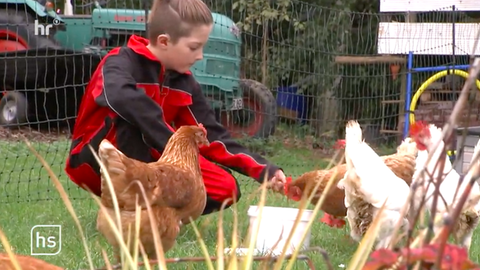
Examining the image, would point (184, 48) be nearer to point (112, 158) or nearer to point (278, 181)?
point (278, 181)

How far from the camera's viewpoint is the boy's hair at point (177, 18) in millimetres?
4012

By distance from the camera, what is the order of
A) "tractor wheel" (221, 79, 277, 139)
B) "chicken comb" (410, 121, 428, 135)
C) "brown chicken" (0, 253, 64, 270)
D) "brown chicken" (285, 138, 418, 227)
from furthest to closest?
"tractor wheel" (221, 79, 277, 139) → "brown chicken" (285, 138, 418, 227) → "chicken comb" (410, 121, 428, 135) → "brown chicken" (0, 253, 64, 270)

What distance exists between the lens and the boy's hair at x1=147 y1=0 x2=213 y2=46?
13.2ft

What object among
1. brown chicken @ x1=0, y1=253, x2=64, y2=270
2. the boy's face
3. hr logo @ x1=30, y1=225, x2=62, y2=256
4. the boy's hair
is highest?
the boy's hair

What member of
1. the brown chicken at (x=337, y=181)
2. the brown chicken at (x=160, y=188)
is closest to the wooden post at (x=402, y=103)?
the brown chicken at (x=337, y=181)

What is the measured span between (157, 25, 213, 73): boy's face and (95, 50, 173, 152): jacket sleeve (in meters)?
0.23

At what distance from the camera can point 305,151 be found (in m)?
8.53

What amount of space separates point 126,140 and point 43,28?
5116 millimetres

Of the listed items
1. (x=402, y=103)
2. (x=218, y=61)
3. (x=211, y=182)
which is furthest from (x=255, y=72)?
(x=211, y=182)

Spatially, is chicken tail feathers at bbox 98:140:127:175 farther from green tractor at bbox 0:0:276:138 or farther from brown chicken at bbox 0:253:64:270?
green tractor at bbox 0:0:276:138

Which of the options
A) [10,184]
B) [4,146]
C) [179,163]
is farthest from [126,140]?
[4,146]

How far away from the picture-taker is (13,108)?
917 cm

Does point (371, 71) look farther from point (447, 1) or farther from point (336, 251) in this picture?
point (336, 251)

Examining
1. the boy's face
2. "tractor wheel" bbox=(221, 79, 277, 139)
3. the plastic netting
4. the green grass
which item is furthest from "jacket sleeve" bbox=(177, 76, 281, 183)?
"tractor wheel" bbox=(221, 79, 277, 139)
